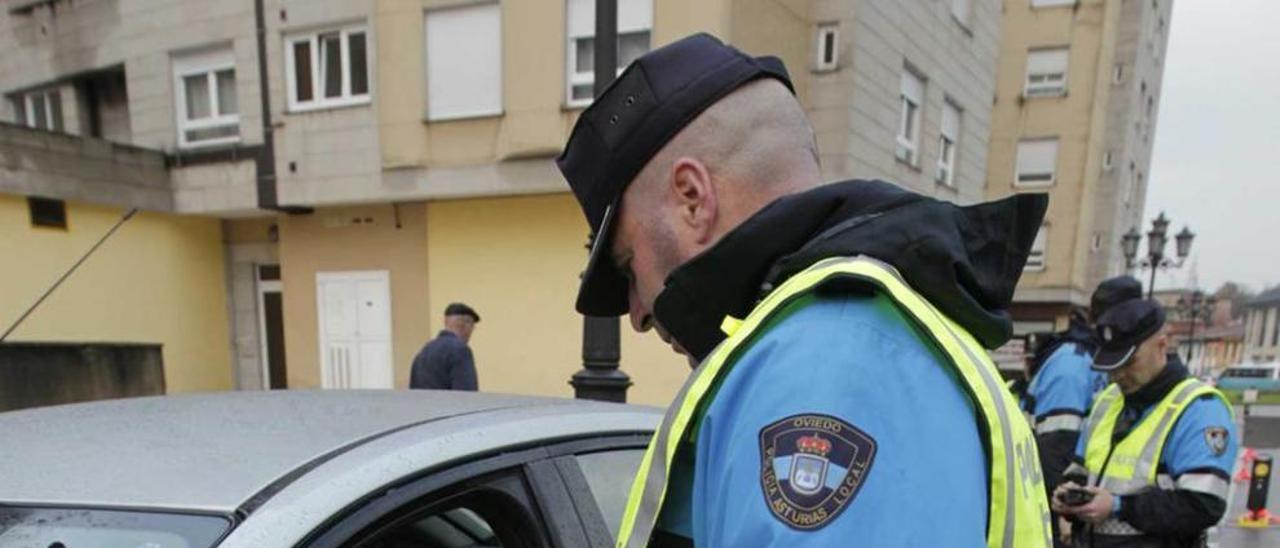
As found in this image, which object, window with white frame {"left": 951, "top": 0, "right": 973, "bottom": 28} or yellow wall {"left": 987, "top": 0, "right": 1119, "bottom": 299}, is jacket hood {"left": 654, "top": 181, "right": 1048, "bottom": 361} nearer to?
window with white frame {"left": 951, "top": 0, "right": 973, "bottom": 28}

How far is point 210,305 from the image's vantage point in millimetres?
11305

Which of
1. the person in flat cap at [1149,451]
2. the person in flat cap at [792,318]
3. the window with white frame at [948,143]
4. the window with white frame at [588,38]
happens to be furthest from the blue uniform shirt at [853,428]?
the window with white frame at [948,143]

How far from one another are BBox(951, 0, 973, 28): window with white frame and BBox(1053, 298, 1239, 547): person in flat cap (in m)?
10.2

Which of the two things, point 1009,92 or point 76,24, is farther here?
point 1009,92

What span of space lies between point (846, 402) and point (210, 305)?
12961 mm

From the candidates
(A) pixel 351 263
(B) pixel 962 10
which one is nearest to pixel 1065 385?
(A) pixel 351 263

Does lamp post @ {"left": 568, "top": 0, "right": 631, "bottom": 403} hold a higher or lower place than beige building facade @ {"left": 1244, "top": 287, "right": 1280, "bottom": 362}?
higher

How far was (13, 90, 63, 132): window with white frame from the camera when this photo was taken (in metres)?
12.1

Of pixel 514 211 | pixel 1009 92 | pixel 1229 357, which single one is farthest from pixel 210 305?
pixel 1229 357

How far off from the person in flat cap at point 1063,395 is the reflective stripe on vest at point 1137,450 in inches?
36.7

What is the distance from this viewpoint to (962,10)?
11758 mm

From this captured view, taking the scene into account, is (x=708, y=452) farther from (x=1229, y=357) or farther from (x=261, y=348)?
(x=1229, y=357)

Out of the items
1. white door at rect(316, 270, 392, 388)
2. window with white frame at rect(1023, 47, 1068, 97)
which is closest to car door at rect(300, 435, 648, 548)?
white door at rect(316, 270, 392, 388)

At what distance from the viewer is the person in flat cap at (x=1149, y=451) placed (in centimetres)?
236
